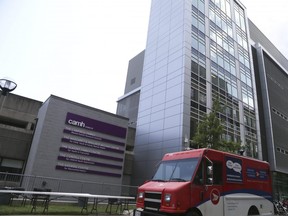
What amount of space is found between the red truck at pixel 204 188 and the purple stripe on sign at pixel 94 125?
12.5 metres

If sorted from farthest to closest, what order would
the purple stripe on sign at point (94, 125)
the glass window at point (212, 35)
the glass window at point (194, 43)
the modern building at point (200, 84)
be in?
1. the glass window at point (212, 35)
2. the glass window at point (194, 43)
3. the modern building at point (200, 84)
4. the purple stripe on sign at point (94, 125)

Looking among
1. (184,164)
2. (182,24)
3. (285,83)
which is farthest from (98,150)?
(285,83)

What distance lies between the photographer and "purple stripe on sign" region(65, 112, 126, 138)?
21.8m

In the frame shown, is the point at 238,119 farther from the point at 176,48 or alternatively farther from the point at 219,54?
the point at 176,48

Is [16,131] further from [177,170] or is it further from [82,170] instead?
[177,170]

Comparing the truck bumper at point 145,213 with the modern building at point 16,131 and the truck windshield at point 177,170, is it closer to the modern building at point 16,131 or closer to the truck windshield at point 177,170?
the truck windshield at point 177,170

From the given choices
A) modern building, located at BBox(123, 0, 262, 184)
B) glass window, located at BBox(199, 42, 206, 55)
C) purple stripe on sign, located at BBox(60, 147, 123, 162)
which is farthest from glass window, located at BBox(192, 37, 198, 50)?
purple stripe on sign, located at BBox(60, 147, 123, 162)

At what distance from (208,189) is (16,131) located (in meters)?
18.0

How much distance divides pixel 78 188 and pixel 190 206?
39.6ft

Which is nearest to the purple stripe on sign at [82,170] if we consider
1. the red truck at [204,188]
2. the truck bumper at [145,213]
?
the red truck at [204,188]

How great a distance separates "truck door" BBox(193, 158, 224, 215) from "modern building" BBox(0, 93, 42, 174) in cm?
1617

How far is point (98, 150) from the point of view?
22.7 m

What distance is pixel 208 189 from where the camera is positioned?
32.1ft

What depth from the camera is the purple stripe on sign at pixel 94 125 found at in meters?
21.8
